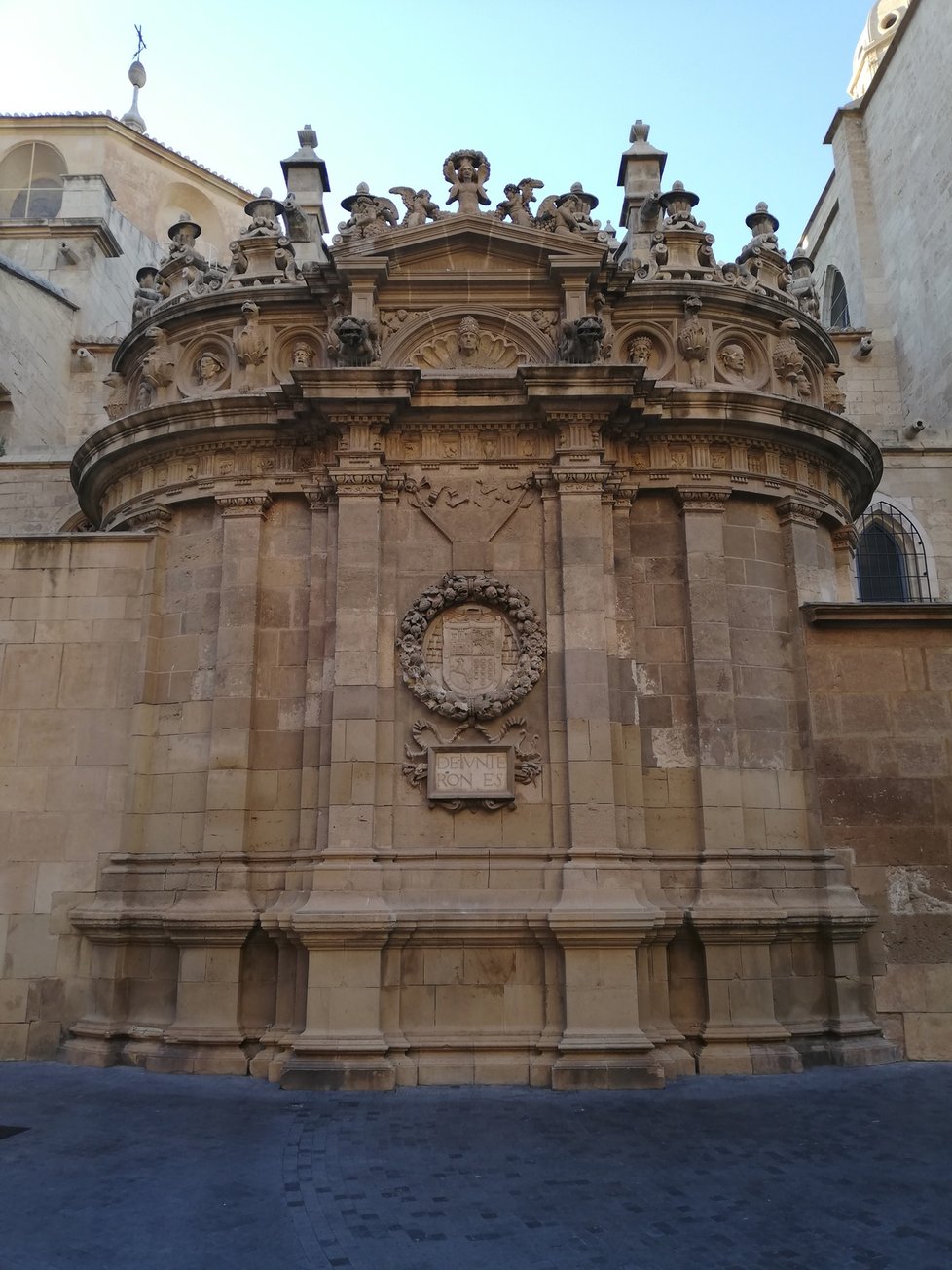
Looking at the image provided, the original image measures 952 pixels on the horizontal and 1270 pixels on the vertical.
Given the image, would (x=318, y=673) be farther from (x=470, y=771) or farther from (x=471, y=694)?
(x=470, y=771)

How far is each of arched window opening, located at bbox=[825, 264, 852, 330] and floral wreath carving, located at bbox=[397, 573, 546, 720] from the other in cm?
2240

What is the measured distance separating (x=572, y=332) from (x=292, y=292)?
146 inches

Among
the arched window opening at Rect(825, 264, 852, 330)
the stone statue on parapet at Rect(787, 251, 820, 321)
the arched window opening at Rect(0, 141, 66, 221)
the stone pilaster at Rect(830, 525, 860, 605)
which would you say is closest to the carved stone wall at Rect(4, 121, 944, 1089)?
the stone pilaster at Rect(830, 525, 860, 605)

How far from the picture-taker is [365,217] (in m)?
13.3

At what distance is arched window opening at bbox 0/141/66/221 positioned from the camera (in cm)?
3278

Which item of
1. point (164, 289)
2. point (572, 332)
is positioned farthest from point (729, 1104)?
point (164, 289)

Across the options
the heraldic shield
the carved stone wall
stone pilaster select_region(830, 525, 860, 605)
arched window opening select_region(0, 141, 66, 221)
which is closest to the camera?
the carved stone wall

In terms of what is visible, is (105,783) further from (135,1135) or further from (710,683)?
(710,683)

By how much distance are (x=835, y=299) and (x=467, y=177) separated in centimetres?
2067

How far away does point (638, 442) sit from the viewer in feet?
41.9

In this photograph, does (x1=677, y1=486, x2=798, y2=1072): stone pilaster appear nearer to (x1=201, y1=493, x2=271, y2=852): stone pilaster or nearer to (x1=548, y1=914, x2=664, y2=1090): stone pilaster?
(x1=548, y1=914, x2=664, y2=1090): stone pilaster

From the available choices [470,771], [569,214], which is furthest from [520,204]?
[470,771]

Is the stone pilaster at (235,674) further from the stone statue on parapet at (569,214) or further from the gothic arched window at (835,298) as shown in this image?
the gothic arched window at (835,298)

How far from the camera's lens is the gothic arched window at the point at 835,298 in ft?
99.5
